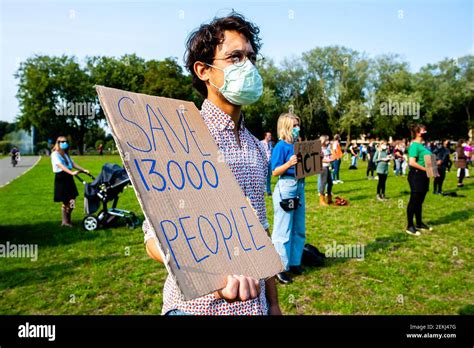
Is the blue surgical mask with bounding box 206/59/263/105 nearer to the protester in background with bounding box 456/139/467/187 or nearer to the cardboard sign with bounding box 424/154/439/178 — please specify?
the cardboard sign with bounding box 424/154/439/178

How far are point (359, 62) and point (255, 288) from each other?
183ft

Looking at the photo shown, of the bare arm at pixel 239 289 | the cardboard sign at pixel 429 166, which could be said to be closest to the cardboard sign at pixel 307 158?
the cardboard sign at pixel 429 166

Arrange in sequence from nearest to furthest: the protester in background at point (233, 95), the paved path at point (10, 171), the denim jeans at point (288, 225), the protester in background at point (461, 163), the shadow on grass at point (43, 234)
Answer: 1. the protester in background at point (233, 95)
2. the denim jeans at point (288, 225)
3. the shadow on grass at point (43, 234)
4. the protester in background at point (461, 163)
5. the paved path at point (10, 171)

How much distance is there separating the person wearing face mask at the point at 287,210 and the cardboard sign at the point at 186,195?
11.7 feet

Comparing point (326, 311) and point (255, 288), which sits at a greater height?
point (255, 288)

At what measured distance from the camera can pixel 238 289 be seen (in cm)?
117

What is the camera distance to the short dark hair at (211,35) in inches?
66.5

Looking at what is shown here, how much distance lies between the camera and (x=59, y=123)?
54.1m

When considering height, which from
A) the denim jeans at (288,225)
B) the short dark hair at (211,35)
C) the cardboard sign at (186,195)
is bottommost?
the denim jeans at (288,225)

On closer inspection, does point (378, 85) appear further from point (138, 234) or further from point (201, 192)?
point (201, 192)

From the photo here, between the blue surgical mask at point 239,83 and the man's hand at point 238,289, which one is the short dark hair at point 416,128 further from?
the man's hand at point 238,289

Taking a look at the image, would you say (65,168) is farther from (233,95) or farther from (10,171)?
(10,171)

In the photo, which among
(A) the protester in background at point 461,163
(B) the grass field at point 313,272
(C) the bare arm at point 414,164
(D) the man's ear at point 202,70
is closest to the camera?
(D) the man's ear at point 202,70
